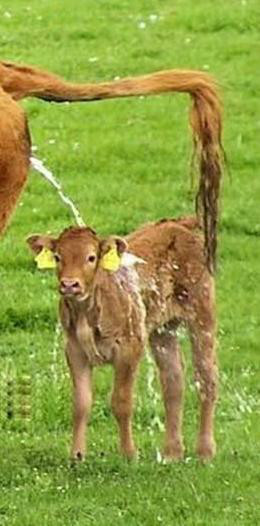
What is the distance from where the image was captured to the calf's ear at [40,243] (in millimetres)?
9445

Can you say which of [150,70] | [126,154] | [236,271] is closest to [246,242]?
[236,271]

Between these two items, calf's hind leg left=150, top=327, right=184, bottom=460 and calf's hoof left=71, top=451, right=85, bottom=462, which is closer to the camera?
calf's hoof left=71, top=451, right=85, bottom=462

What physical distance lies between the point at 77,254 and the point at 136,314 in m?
0.42

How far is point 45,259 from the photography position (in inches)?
372

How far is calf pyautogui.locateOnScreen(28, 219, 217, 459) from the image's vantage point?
30.8 ft

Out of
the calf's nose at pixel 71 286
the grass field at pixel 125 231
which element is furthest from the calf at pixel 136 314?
→ the grass field at pixel 125 231

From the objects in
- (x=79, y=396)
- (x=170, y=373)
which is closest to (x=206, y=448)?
(x=170, y=373)

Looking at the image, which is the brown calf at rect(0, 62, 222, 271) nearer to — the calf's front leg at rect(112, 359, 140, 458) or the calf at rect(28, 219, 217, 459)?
the calf at rect(28, 219, 217, 459)

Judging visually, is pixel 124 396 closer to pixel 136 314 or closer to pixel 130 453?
pixel 130 453

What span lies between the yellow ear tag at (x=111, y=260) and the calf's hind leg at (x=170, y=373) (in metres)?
0.70

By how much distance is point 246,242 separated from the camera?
50.4 ft

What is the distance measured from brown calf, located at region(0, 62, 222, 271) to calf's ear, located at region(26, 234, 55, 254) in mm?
564

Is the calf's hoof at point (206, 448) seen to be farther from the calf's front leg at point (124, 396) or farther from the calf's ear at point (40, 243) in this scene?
the calf's ear at point (40, 243)

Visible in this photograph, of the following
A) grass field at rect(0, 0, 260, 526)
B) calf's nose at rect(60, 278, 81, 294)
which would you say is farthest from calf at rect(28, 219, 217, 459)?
grass field at rect(0, 0, 260, 526)
